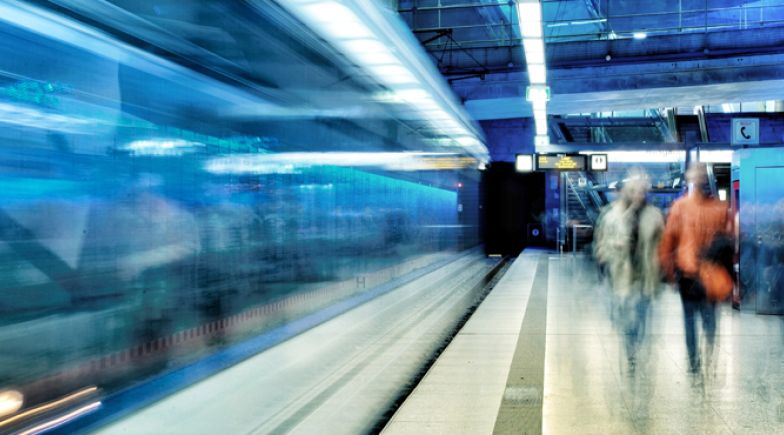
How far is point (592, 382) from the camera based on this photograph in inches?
207

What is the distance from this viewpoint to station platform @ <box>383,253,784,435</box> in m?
4.18

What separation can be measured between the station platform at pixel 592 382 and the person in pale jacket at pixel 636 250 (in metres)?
0.38

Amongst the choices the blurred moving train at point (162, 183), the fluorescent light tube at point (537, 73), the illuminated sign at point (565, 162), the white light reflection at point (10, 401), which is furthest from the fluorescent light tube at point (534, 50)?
the illuminated sign at point (565, 162)

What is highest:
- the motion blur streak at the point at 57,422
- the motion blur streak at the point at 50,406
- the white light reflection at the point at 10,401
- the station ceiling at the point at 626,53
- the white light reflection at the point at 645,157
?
the station ceiling at the point at 626,53

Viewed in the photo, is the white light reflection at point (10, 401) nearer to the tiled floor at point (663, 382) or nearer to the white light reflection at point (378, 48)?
the tiled floor at point (663, 382)

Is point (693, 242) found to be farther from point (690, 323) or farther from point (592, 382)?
point (592, 382)

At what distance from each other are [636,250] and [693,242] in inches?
16.0

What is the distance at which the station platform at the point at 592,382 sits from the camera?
4.18 metres

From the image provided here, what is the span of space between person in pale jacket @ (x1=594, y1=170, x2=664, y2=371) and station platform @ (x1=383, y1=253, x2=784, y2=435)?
0.38m

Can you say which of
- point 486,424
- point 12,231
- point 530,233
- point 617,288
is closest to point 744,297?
point 617,288

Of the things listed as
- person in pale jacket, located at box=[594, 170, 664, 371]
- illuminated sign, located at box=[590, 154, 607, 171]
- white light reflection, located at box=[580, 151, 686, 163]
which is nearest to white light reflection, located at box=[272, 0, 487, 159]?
person in pale jacket, located at box=[594, 170, 664, 371]

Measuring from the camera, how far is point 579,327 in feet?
26.2

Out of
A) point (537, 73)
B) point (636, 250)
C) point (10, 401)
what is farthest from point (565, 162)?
point (10, 401)

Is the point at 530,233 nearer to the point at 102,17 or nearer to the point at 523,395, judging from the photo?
the point at 523,395
